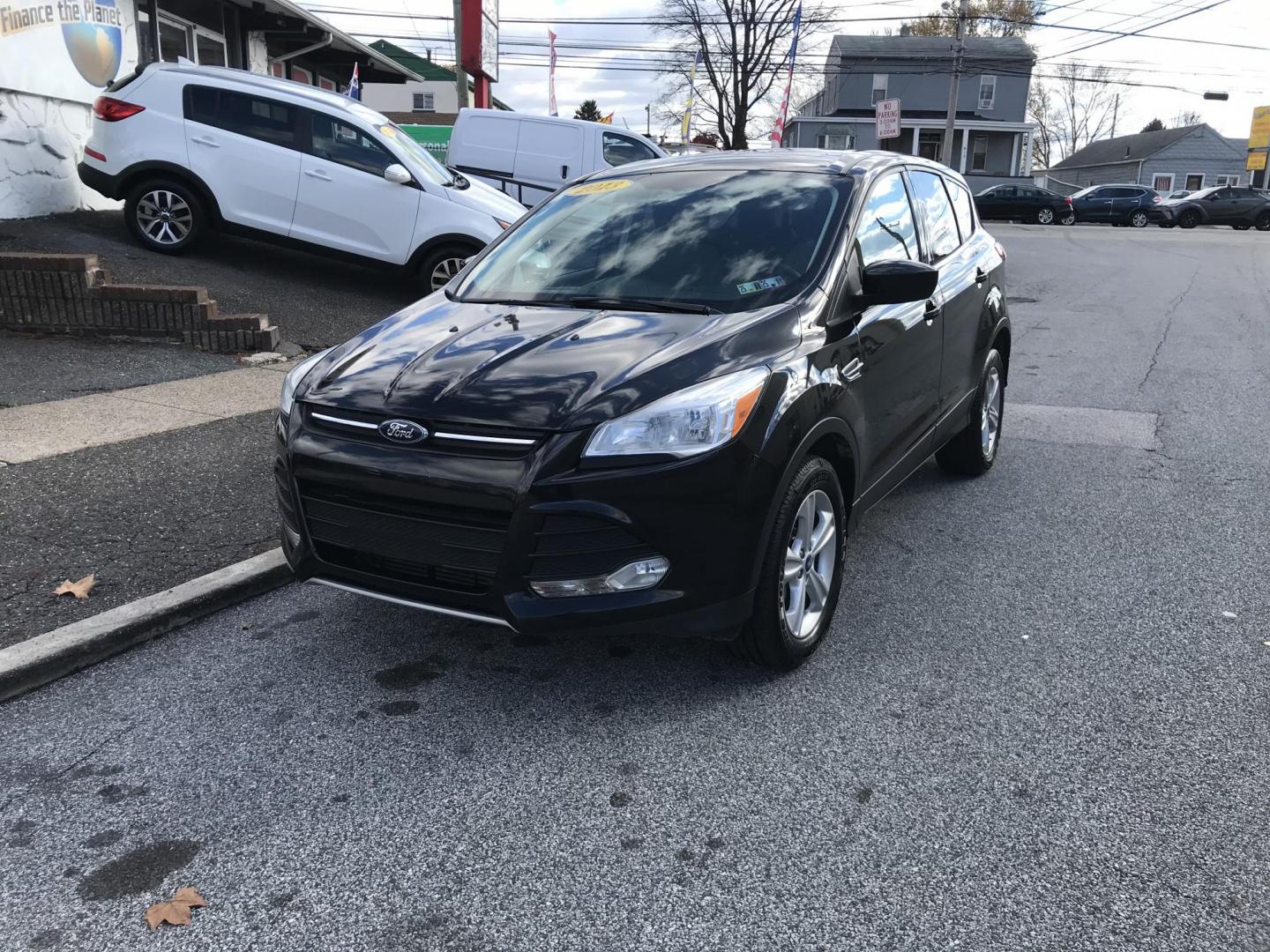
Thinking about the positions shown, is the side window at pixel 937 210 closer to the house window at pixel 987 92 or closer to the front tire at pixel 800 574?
the front tire at pixel 800 574

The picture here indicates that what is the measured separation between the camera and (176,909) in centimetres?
245

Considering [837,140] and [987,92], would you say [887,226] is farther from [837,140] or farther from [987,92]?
[987,92]

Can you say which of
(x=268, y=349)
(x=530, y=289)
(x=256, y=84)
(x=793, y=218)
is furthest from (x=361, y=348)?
(x=256, y=84)

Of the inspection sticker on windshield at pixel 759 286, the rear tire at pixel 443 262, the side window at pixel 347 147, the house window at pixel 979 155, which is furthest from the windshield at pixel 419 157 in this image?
the house window at pixel 979 155

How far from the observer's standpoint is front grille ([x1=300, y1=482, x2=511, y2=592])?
3.13 m

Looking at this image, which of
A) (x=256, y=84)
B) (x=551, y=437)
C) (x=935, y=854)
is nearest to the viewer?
(x=935, y=854)

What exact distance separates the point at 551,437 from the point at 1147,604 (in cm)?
276

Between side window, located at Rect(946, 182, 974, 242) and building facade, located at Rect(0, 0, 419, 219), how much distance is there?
31.7 ft

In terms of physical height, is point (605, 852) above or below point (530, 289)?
below

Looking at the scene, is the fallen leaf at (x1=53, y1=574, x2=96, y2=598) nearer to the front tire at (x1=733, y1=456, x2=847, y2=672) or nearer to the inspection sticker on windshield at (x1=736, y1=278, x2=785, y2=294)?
the front tire at (x1=733, y1=456, x2=847, y2=672)

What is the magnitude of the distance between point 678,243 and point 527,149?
37.5 feet

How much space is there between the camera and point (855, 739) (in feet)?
10.6

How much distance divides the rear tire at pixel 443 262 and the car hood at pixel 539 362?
6.91 m

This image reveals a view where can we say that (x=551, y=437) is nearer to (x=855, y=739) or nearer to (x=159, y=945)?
(x=855, y=739)
